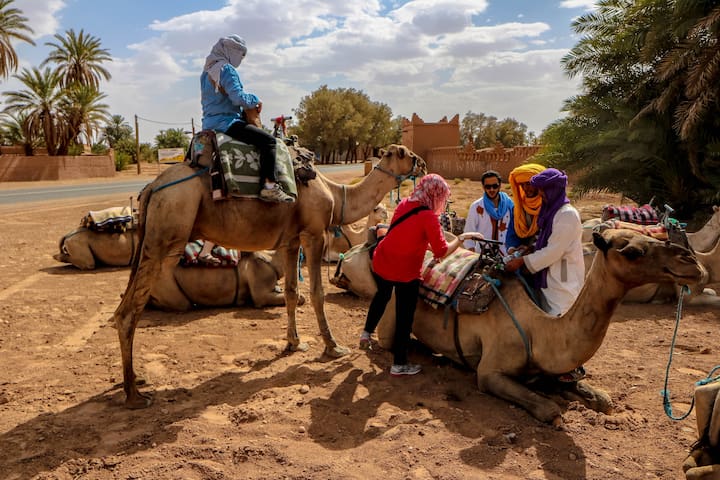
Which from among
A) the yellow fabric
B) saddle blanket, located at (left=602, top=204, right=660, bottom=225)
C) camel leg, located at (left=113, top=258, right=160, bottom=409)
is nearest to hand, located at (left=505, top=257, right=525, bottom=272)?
the yellow fabric

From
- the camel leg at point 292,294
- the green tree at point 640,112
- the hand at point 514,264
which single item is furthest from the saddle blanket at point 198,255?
the green tree at point 640,112

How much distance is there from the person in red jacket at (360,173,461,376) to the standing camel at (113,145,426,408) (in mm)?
897

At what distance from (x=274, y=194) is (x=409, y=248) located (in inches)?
50.1

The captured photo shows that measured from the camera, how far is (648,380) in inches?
198

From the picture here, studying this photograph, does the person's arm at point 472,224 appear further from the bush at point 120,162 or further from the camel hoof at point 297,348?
the bush at point 120,162

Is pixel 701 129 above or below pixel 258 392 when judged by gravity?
above

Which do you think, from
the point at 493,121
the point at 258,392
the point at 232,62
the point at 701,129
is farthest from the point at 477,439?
the point at 493,121

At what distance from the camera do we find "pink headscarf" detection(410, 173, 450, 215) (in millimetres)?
4832

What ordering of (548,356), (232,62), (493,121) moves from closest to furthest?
(548,356), (232,62), (493,121)

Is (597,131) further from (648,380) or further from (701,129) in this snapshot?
(648,380)

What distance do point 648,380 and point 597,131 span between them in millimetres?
10287

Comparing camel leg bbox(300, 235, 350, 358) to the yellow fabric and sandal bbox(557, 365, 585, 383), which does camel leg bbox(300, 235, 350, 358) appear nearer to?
the yellow fabric

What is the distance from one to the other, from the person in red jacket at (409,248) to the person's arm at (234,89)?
1608 millimetres

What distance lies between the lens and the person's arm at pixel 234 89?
16.0 feet
